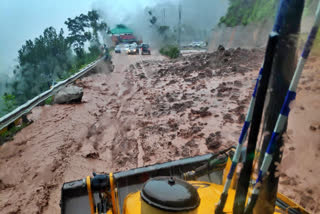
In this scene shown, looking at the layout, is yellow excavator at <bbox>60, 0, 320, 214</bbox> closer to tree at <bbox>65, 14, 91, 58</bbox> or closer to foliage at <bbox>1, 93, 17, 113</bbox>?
foliage at <bbox>1, 93, 17, 113</bbox>

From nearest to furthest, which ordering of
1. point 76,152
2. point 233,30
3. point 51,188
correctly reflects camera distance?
point 51,188, point 76,152, point 233,30

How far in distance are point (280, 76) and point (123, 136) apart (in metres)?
5.85

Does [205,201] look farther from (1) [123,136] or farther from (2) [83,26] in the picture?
(2) [83,26]

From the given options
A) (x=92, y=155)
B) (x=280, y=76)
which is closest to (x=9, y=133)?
(x=92, y=155)

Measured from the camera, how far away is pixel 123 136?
6578 mm

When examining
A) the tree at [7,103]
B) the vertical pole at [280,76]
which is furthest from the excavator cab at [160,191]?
the tree at [7,103]

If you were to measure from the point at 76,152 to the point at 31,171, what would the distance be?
1060 millimetres

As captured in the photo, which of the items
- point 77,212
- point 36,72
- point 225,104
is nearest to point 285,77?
point 77,212

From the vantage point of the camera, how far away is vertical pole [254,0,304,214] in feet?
3.09

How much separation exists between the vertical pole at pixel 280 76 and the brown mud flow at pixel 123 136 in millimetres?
3089

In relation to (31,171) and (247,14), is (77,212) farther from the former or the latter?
(247,14)

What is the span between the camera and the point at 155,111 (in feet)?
27.1

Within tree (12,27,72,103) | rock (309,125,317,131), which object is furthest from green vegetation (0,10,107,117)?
rock (309,125,317,131)

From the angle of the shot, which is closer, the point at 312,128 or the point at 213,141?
the point at 312,128
